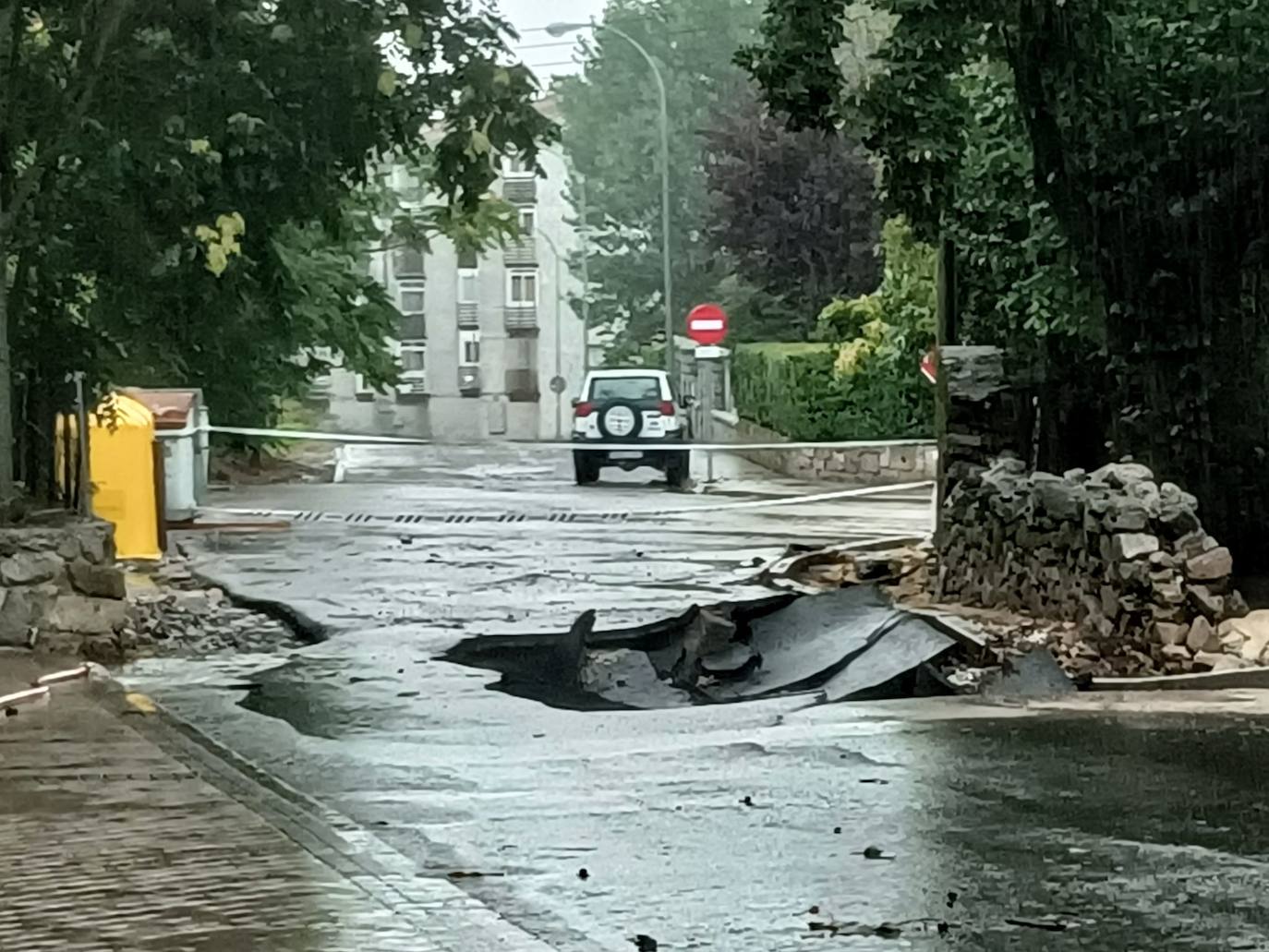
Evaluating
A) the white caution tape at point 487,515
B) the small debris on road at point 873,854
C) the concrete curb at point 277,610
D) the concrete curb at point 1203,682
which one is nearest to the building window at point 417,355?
the white caution tape at point 487,515

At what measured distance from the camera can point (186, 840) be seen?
275 inches

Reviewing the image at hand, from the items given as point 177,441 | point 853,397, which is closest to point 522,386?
point 853,397

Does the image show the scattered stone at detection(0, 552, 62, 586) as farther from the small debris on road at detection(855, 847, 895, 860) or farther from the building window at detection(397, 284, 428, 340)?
the building window at detection(397, 284, 428, 340)

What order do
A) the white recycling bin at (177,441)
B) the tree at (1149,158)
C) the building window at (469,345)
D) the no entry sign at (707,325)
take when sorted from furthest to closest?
the building window at (469,345) → the no entry sign at (707,325) → the white recycling bin at (177,441) → the tree at (1149,158)

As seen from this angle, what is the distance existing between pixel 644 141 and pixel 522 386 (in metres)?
17.1

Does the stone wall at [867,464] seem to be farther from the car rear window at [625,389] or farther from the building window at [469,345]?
the building window at [469,345]

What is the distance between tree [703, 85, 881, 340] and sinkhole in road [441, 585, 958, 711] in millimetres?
30157

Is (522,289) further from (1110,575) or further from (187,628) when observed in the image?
(1110,575)

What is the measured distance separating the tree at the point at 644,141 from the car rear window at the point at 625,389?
2146 centimetres

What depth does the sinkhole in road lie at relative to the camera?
1194cm

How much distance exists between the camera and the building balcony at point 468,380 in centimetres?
8244

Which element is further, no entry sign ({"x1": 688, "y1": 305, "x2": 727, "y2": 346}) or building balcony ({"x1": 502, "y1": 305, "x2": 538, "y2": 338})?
building balcony ({"x1": 502, "y1": 305, "x2": 538, "y2": 338})

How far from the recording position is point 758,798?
827 cm

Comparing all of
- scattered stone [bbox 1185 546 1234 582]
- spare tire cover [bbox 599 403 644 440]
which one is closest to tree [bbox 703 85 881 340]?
spare tire cover [bbox 599 403 644 440]
